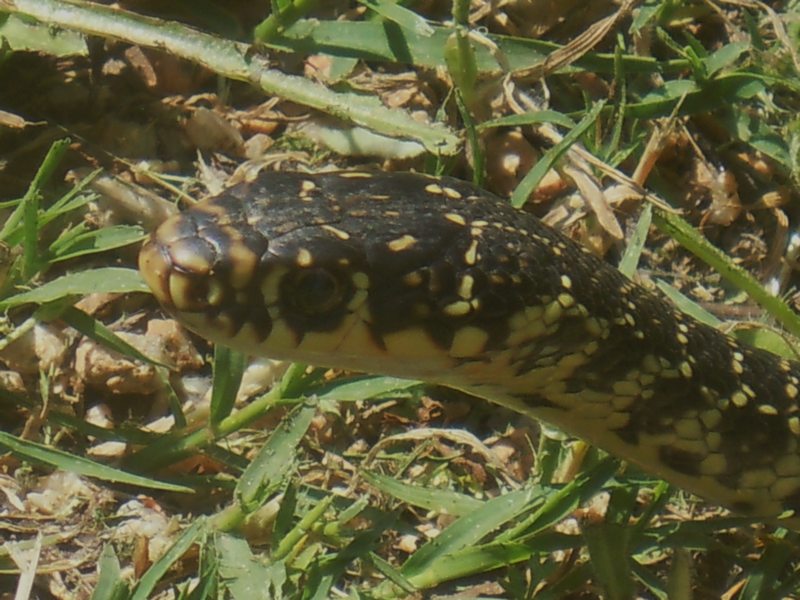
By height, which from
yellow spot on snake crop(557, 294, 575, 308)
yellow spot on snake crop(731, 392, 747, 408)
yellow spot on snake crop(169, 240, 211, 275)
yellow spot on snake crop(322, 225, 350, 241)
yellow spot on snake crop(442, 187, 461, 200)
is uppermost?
yellow spot on snake crop(442, 187, 461, 200)

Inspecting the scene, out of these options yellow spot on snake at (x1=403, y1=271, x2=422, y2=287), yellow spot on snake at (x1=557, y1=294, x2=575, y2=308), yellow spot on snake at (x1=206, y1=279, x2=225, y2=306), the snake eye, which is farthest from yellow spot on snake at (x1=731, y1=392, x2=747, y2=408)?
yellow spot on snake at (x1=206, y1=279, x2=225, y2=306)

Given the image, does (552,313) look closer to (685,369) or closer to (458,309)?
(458,309)

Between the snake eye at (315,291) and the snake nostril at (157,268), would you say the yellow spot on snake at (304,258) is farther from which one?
the snake nostril at (157,268)

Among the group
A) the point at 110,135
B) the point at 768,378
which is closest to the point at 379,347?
the point at 768,378

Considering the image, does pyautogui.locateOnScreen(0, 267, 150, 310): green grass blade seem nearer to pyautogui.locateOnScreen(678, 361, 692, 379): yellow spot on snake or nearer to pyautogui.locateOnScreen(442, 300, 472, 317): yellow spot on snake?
pyautogui.locateOnScreen(442, 300, 472, 317): yellow spot on snake

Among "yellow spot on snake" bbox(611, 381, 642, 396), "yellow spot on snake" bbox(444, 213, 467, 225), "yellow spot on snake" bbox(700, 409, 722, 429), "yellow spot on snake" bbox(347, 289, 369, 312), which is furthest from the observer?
"yellow spot on snake" bbox(700, 409, 722, 429)

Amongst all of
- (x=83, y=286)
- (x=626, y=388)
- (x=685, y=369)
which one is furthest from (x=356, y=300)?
(x=83, y=286)

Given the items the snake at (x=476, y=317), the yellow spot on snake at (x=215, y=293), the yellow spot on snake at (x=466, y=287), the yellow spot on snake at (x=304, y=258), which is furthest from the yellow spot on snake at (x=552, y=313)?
the yellow spot on snake at (x=215, y=293)
